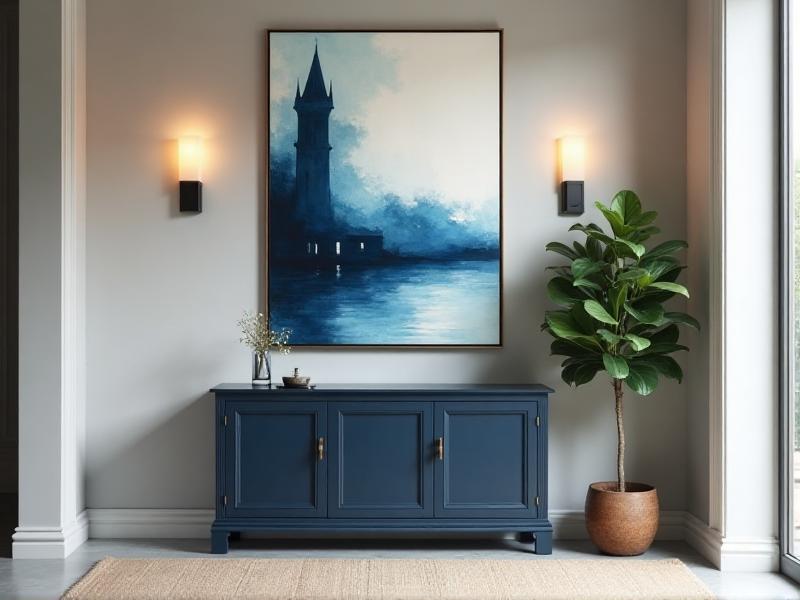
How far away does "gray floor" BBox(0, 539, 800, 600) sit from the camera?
3668 millimetres

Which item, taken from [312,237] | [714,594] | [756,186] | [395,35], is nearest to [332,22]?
[395,35]

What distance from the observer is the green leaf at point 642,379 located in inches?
155

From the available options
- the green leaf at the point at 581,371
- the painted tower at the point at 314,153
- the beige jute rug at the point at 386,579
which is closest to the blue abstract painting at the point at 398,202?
the painted tower at the point at 314,153

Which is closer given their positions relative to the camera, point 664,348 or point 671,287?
point 671,287

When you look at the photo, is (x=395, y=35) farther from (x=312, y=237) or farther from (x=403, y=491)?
(x=403, y=491)

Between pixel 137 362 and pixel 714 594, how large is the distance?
9.71 feet

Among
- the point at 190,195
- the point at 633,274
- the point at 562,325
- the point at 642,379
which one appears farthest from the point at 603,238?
the point at 190,195

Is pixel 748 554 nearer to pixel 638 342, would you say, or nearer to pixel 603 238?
pixel 638 342

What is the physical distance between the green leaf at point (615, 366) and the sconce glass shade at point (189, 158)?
2240 mm

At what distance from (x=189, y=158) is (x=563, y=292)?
2.01 meters

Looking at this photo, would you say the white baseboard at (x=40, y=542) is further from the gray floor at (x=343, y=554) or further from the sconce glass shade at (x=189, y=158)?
the sconce glass shade at (x=189, y=158)

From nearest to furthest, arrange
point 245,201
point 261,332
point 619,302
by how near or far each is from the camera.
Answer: point 619,302 → point 261,332 → point 245,201

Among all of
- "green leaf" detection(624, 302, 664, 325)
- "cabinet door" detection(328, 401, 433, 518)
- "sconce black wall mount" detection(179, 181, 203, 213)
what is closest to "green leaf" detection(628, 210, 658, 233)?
"green leaf" detection(624, 302, 664, 325)

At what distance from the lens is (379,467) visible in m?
4.11
